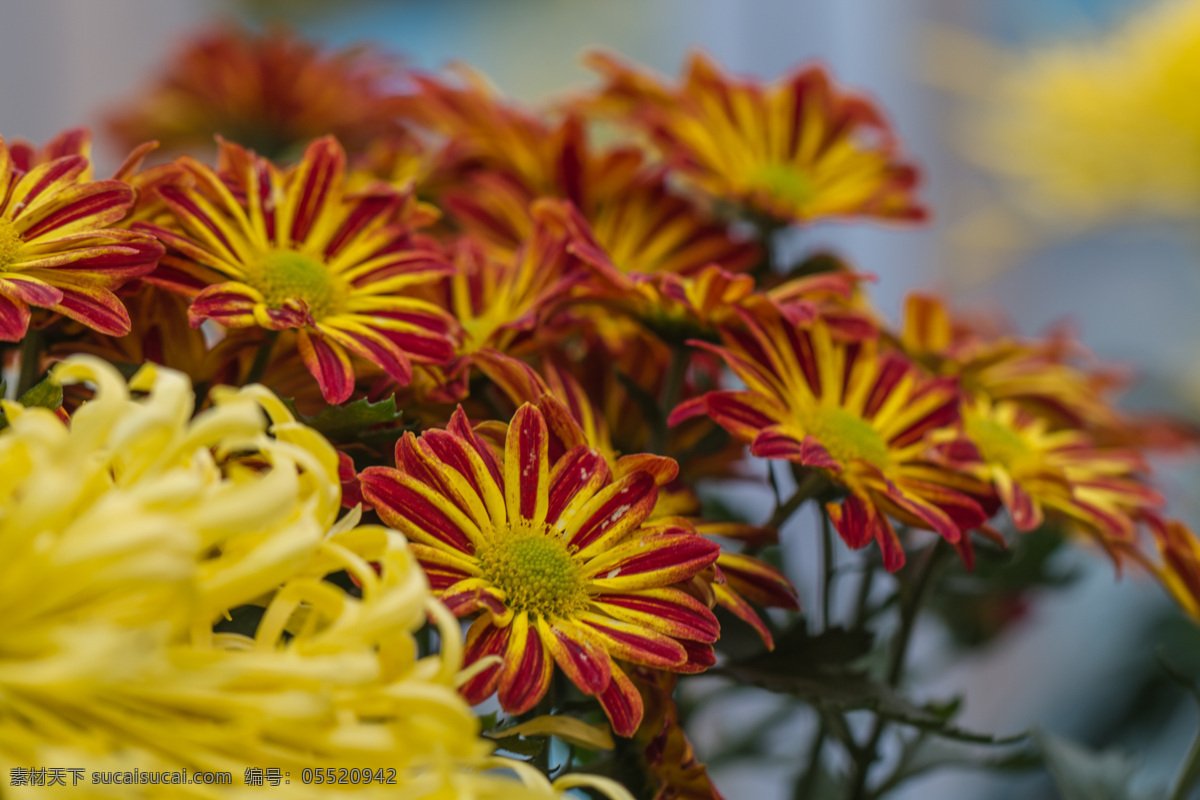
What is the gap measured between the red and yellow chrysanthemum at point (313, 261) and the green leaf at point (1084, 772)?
12.2 inches

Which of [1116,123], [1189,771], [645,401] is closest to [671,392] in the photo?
[645,401]

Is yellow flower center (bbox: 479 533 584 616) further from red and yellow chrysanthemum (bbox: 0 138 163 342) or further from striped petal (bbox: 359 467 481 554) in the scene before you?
red and yellow chrysanthemum (bbox: 0 138 163 342)

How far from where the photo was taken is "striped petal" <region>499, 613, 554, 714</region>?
0.23 meters

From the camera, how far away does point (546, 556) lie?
27cm

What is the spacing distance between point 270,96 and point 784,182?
35cm

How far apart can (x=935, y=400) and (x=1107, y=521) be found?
2.7 inches

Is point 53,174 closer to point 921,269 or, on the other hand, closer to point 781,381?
point 781,381

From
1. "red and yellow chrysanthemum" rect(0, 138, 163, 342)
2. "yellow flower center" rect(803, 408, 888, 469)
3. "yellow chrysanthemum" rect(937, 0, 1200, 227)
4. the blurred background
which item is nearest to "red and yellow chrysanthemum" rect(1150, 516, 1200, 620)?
"yellow flower center" rect(803, 408, 888, 469)

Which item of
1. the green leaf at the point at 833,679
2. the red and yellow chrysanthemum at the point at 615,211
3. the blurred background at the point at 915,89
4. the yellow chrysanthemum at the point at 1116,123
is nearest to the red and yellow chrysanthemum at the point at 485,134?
the red and yellow chrysanthemum at the point at 615,211

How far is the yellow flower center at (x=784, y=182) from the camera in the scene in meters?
0.42

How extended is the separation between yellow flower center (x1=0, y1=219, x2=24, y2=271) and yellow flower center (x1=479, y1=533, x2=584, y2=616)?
149 mm

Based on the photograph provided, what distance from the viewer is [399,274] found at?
0.32 m

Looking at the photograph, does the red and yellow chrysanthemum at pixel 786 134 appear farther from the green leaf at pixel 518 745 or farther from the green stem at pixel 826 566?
the green leaf at pixel 518 745

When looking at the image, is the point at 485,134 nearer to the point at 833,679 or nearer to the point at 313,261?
the point at 313,261
